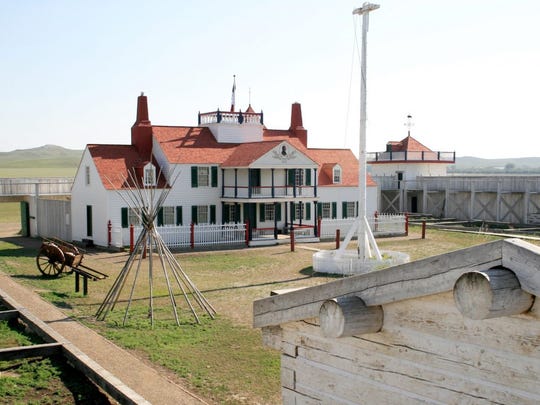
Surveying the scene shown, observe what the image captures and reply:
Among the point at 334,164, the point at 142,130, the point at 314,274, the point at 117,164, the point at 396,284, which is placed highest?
the point at 142,130

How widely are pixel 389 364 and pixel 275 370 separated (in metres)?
6.88

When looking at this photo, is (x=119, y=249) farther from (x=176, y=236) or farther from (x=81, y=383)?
(x=81, y=383)

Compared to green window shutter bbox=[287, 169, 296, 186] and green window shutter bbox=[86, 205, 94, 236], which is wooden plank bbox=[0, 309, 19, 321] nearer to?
green window shutter bbox=[86, 205, 94, 236]

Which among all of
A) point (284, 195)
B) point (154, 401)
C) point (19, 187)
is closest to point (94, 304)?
point (154, 401)

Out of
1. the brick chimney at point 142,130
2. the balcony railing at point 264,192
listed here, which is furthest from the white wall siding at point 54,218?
the balcony railing at point 264,192

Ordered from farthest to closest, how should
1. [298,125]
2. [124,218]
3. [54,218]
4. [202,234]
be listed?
[298,125] → [54,218] → [202,234] → [124,218]

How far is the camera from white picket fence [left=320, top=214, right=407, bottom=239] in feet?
116

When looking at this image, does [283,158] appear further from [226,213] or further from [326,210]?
[326,210]

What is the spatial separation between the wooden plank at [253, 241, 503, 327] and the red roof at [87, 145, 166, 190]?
25.5 meters

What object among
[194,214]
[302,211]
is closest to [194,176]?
[194,214]

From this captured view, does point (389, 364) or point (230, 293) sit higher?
point (389, 364)

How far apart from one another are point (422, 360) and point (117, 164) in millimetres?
29037

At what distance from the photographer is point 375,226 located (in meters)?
36.6

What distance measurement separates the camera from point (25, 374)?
1131 cm
